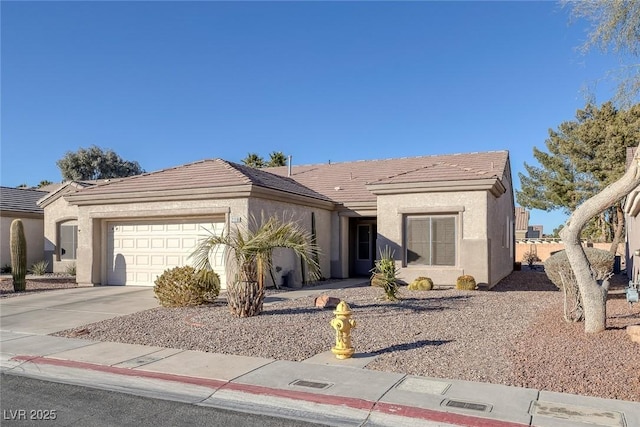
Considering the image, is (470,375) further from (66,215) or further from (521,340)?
(66,215)

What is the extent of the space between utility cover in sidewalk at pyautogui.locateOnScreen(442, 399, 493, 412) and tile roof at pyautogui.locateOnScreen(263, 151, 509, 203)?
483 inches

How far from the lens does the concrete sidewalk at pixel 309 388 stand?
5680 mm

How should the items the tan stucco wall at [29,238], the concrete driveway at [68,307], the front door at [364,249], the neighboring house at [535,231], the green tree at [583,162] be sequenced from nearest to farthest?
the concrete driveway at [68,307] → the front door at [364,249] → the tan stucco wall at [29,238] → the green tree at [583,162] → the neighboring house at [535,231]

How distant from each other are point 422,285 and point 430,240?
2049 mm

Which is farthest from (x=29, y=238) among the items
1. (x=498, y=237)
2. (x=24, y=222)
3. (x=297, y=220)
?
(x=498, y=237)

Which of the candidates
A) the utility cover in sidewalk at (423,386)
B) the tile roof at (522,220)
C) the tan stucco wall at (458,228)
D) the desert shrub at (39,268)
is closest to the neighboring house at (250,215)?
the tan stucco wall at (458,228)

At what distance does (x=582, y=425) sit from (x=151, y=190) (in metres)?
14.8

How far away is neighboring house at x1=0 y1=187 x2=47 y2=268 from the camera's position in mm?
24922

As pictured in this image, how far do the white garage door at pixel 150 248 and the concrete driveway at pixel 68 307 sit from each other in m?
0.68

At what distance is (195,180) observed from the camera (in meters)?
17.3

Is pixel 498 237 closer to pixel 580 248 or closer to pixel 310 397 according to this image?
pixel 580 248

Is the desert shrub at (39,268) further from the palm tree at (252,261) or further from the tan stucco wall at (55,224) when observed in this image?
the palm tree at (252,261)

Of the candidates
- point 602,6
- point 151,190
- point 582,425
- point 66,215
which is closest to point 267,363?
point 582,425

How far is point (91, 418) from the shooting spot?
5.79 m
